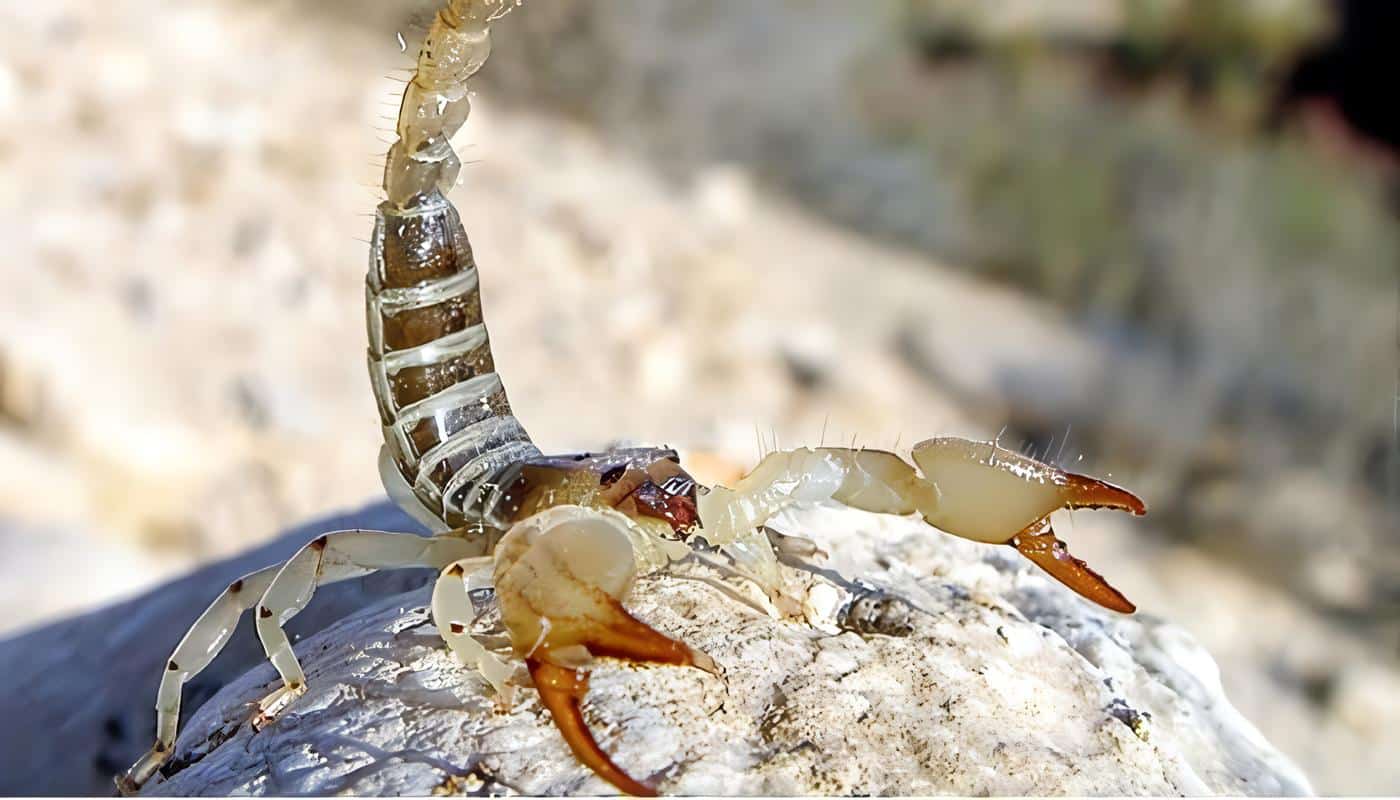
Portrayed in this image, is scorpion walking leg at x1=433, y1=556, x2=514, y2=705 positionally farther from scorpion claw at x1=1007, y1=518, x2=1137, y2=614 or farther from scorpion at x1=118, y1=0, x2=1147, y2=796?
scorpion claw at x1=1007, y1=518, x2=1137, y2=614

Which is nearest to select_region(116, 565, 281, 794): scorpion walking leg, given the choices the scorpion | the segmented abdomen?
the scorpion

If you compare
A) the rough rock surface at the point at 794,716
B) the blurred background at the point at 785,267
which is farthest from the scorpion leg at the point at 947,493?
the blurred background at the point at 785,267

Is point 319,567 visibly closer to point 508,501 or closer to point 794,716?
point 508,501

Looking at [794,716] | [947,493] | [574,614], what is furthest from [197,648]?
[947,493]

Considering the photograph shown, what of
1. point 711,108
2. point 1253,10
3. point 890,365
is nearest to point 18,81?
point 711,108

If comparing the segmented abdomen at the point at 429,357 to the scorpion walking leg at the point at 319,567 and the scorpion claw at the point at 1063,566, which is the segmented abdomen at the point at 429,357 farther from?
the scorpion claw at the point at 1063,566

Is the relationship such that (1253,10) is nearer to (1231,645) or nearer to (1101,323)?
(1101,323)
